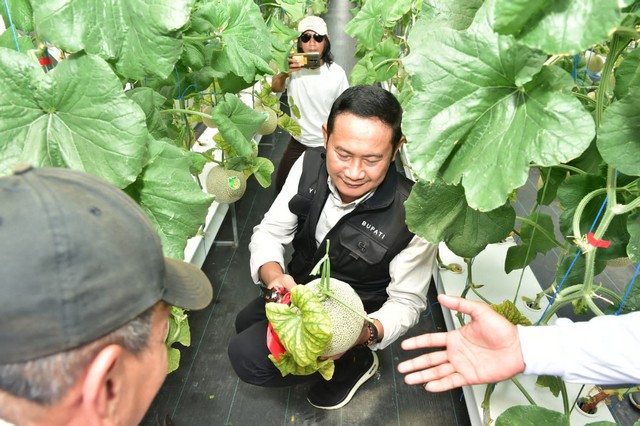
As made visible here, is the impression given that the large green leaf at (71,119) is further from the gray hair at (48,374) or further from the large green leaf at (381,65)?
the large green leaf at (381,65)

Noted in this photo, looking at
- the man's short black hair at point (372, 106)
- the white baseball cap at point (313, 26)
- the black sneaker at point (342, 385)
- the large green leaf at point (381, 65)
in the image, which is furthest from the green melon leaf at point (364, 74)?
the black sneaker at point (342, 385)

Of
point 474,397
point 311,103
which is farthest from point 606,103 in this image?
point 311,103

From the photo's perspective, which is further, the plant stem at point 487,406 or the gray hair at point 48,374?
the plant stem at point 487,406

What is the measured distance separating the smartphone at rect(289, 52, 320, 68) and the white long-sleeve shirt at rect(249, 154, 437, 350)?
1.24 metres

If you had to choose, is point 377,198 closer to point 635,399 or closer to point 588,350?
point 588,350

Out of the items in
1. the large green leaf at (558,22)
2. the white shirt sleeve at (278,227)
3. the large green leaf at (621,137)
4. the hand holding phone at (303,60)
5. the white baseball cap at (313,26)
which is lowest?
the white shirt sleeve at (278,227)

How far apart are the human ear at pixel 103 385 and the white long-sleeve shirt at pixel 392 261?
0.99m

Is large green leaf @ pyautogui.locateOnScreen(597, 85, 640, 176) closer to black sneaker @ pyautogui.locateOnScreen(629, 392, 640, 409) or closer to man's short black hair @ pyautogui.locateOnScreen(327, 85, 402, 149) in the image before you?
man's short black hair @ pyautogui.locateOnScreen(327, 85, 402, 149)

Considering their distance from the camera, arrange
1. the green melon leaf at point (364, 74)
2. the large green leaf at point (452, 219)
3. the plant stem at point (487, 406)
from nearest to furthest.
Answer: the large green leaf at point (452, 219) → the plant stem at point (487, 406) → the green melon leaf at point (364, 74)

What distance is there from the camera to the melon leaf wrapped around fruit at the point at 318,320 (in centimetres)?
110

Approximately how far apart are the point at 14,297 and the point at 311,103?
252 centimetres

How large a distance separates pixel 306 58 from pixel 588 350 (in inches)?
90.5

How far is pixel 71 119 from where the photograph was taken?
990 mm

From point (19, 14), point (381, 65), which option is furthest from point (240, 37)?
point (381, 65)
